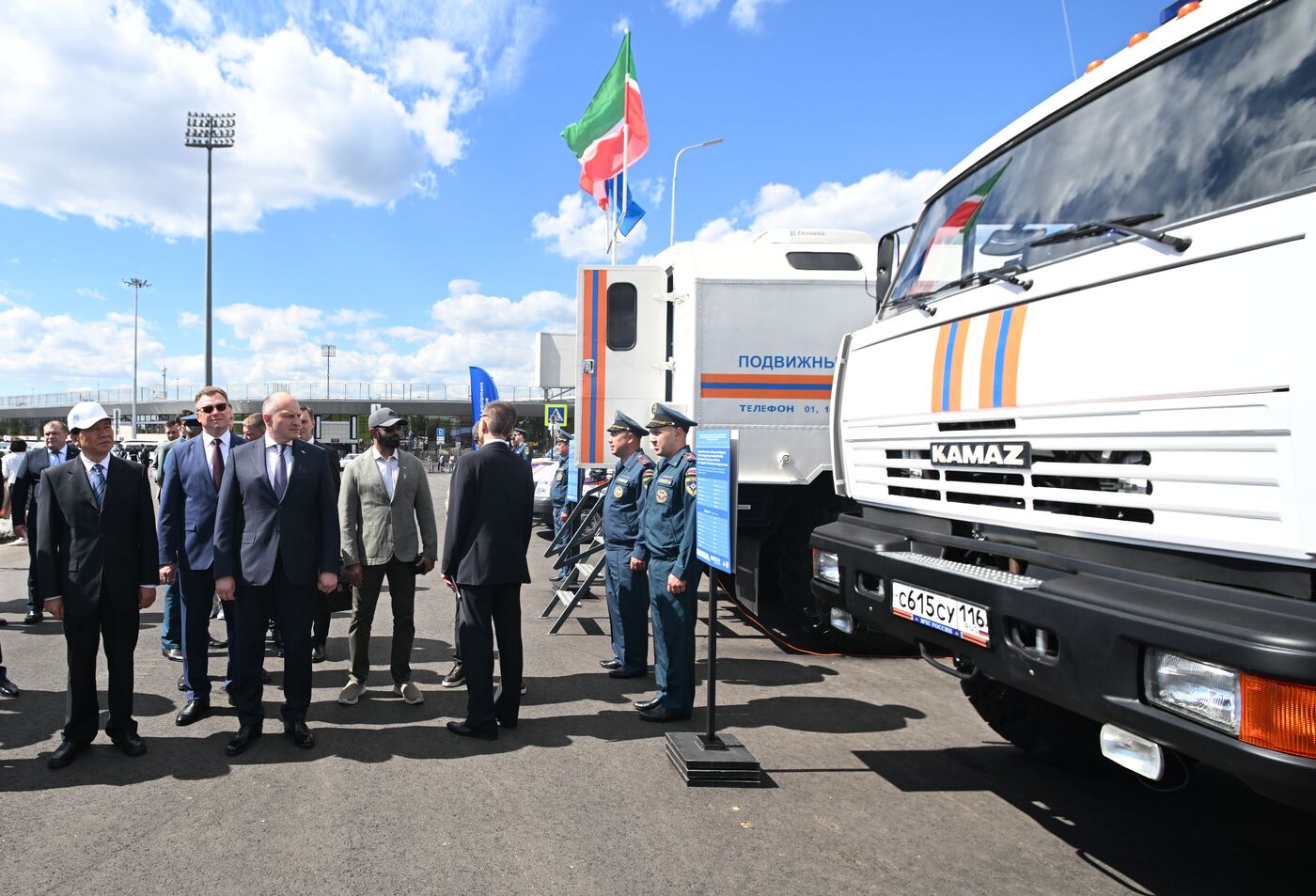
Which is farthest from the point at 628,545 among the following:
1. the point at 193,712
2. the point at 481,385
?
the point at 481,385

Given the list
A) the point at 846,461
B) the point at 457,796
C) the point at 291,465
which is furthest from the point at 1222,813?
the point at 291,465

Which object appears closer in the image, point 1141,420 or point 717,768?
point 1141,420

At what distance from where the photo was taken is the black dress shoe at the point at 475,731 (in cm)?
482

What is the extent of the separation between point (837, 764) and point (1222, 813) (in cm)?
174

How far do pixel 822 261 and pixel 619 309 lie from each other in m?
1.90

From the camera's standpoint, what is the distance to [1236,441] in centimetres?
224

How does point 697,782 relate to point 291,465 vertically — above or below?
below

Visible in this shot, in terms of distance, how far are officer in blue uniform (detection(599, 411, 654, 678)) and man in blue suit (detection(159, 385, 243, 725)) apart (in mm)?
2551

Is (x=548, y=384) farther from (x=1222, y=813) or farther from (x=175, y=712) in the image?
(x=1222, y=813)

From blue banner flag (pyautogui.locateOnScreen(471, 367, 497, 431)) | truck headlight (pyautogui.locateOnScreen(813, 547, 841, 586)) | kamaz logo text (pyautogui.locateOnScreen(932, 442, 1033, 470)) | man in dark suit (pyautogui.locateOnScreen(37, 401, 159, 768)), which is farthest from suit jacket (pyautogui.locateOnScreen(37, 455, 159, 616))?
blue banner flag (pyautogui.locateOnScreen(471, 367, 497, 431))

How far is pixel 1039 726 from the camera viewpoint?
4324 millimetres

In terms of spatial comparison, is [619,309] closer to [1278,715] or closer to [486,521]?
[486,521]

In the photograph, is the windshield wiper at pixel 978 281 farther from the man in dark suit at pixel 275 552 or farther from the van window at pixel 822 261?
the man in dark suit at pixel 275 552

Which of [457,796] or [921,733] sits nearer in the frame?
[457,796]
